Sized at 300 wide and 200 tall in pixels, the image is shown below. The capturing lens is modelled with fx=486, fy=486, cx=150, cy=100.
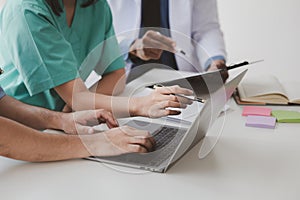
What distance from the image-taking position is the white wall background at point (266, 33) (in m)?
2.23

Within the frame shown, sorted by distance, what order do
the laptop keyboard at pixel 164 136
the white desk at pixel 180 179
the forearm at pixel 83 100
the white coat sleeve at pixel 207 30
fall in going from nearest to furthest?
the white desk at pixel 180 179 → the laptop keyboard at pixel 164 136 → the forearm at pixel 83 100 → the white coat sleeve at pixel 207 30

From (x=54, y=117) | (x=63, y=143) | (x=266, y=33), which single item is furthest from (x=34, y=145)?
(x=266, y=33)

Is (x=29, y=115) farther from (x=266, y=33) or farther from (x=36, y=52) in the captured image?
(x=266, y=33)

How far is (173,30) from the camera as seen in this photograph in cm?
204

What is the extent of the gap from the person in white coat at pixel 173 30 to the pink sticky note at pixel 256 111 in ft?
1.88

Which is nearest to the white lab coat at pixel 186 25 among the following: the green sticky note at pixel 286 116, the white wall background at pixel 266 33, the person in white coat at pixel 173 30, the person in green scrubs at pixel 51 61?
the person in white coat at pixel 173 30

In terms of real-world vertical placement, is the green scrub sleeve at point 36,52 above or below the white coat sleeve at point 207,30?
above

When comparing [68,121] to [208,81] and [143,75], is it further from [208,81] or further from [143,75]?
[143,75]

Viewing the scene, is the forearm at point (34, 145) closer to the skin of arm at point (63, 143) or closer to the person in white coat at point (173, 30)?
the skin of arm at point (63, 143)

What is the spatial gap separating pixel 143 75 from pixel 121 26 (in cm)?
45

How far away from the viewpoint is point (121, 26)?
2031 mm

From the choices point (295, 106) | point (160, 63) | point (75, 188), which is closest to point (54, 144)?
point (75, 188)

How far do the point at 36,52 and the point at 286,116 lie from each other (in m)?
0.64

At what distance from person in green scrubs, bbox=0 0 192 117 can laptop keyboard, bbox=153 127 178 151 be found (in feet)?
0.13
